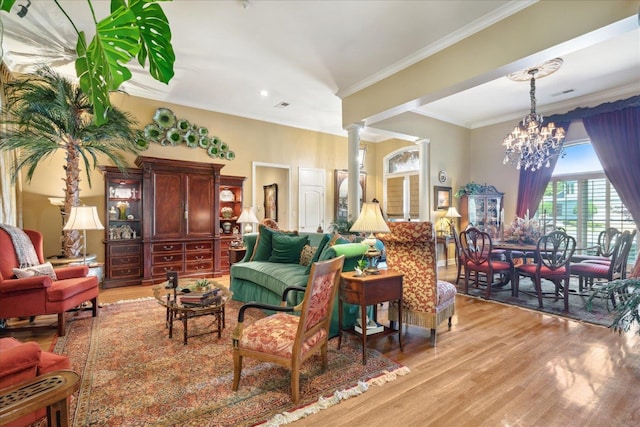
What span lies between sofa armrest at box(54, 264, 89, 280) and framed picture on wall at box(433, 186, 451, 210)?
660cm

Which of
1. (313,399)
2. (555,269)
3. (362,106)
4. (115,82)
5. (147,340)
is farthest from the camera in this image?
(362,106)

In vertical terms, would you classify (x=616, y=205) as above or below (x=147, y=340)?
above

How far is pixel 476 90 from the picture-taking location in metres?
5.68

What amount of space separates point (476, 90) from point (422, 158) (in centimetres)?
176

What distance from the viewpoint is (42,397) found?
119 centimetres

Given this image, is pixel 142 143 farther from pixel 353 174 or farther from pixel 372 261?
pixel 372 261

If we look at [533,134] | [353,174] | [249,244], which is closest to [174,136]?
[249,244]

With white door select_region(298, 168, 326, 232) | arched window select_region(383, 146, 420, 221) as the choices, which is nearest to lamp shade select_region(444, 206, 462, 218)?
arched window select_region(383, 146, 420, 221)

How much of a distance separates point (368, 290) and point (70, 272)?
365 centimetres

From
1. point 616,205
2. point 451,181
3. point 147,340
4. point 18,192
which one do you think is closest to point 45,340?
point 147,340

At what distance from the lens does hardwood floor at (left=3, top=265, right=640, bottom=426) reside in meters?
1.94

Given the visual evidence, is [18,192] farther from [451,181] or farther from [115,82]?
[451,181]

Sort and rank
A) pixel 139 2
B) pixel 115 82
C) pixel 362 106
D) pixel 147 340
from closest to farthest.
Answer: pixel 139 2 < pixel 115 82 < pixel 147 340 < pixel 362 106

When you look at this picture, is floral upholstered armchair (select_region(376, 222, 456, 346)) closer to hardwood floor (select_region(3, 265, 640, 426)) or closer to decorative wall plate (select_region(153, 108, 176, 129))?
hardwood floor (select_region(3, 265, 640, 426))
